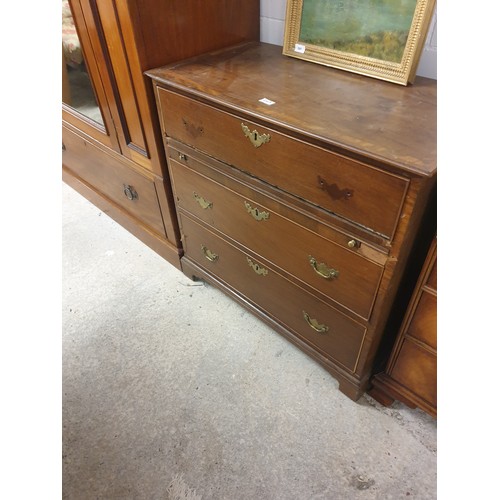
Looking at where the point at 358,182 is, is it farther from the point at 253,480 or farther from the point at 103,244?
the point at 103,244

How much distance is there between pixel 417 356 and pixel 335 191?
1.76ft

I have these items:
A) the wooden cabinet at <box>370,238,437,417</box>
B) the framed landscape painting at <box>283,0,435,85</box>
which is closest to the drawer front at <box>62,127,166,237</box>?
the framed landscape painting at <box>283,0,435,85</box>

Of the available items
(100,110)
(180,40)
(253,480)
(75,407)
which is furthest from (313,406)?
(100,110)

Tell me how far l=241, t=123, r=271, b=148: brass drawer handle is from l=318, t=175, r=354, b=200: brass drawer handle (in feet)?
0.54

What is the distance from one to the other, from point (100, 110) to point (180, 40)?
1.65 ft

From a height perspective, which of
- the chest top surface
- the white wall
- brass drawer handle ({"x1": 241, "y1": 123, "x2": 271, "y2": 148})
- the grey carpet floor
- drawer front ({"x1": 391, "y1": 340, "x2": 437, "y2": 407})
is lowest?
the grey carpet floor

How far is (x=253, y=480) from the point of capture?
3.57 feet

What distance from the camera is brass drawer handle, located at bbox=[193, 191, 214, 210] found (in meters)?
1.25

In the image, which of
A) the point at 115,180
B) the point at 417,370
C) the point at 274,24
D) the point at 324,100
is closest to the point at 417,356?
the point at 417,370

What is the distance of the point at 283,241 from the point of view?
107 cm

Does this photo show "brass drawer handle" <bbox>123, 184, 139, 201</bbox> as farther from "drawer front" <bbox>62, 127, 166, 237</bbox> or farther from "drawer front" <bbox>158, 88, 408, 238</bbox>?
"drawer front" <bbox>158, 88, 408, 238</bbox>

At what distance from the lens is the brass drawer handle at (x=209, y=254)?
55.9 inches

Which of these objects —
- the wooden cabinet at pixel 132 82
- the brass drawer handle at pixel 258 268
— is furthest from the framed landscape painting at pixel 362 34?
the brass drawer handle at pixel 258 268

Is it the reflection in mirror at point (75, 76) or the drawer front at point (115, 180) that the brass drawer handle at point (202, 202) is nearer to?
the drawer front at point (115, 180)
